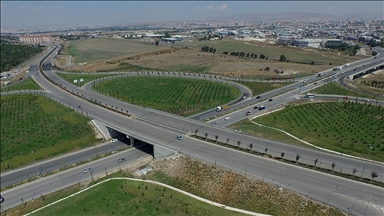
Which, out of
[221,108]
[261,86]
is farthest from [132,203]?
[261,86]

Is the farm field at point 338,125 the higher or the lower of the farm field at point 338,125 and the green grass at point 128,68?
the lower

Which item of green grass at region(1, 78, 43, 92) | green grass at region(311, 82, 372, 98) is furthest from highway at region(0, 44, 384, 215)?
green grass at region(311, 82, 372, 98)

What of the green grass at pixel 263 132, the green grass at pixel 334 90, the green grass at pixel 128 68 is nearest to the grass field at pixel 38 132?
the green grass at pixel 263 132

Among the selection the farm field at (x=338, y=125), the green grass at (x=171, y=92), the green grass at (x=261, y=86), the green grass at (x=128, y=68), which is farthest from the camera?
the green grass at (x=128, y=68)

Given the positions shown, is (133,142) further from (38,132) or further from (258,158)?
(258,158)

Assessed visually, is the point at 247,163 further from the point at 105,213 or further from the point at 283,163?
the point at 105,213

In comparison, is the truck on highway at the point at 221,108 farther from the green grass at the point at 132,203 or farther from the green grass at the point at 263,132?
the green grass at the point at 132,203
